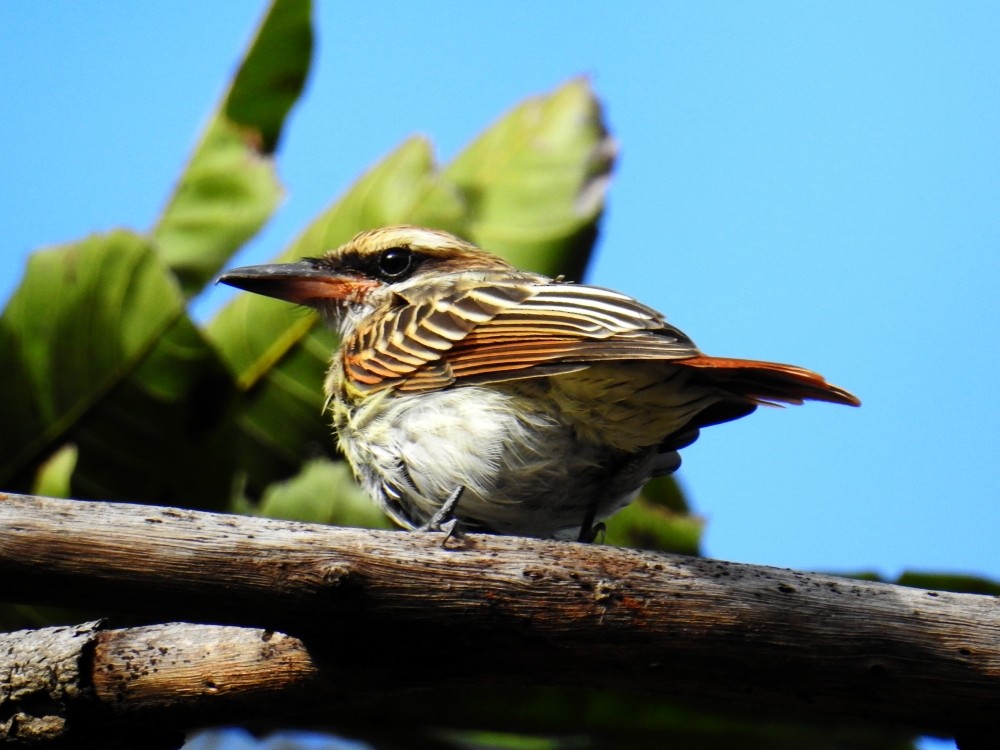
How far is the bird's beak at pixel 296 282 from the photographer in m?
4.12

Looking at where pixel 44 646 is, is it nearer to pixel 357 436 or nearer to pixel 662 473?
pixel 357 436

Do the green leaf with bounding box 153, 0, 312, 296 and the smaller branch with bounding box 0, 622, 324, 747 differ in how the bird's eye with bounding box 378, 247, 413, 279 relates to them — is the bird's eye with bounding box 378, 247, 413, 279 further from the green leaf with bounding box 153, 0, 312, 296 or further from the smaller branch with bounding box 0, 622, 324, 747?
the smaller branch with bounding box 0, 622, 324, 747

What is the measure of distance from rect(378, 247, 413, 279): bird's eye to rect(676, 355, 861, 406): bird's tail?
5.32 ft

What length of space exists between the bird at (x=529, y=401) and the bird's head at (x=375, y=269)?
0.43 m

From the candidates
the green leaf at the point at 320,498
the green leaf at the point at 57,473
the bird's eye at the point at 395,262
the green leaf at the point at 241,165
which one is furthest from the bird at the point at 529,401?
the green leaf at the point at 241,165

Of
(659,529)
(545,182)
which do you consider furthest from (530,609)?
(545,182)

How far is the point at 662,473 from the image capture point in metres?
3.83

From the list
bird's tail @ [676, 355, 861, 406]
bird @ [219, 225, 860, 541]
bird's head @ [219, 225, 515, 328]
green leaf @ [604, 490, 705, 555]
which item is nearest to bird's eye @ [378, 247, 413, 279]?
bird's head @ [219, 225, 515, 328]

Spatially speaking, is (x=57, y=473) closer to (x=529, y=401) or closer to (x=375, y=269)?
(x=375, y=269)

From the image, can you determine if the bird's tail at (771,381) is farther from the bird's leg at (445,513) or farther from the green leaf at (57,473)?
the green leaf at (57,473)

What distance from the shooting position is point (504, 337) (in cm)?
341

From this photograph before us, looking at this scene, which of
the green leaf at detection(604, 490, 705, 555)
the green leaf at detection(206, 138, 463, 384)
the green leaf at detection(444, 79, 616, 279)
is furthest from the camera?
the green leaf at detection(444, 79, 616, 279)

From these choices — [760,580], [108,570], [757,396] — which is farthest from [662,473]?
[108,570]

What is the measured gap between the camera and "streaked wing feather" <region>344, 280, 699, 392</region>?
3.11 m
